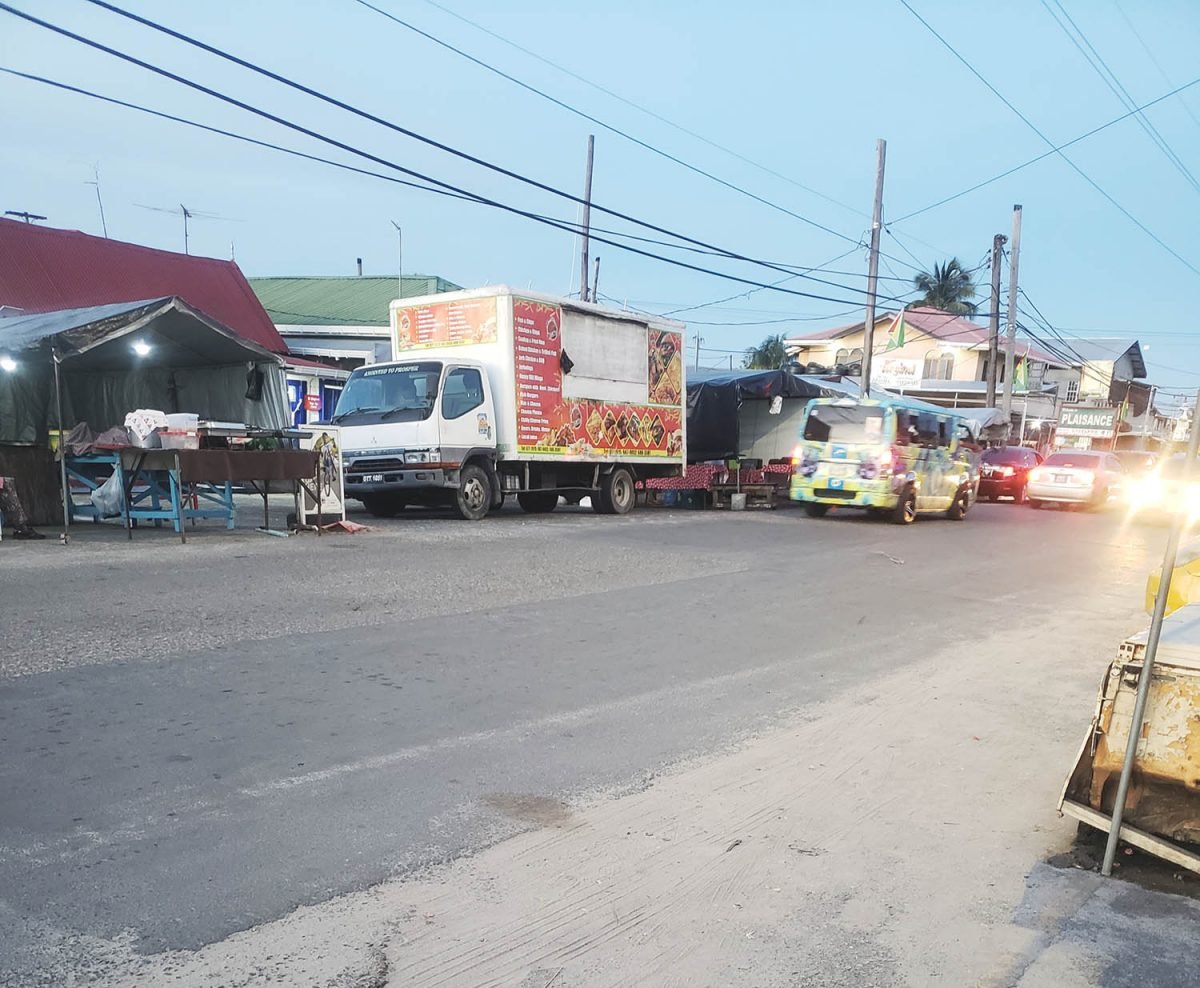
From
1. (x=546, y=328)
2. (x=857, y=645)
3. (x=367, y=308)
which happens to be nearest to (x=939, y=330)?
(x=367, y=308)

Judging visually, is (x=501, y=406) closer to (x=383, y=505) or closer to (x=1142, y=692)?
(x=383, y=505)

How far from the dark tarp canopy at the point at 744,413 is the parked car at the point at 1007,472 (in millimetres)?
6026

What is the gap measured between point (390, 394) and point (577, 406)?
3396mm

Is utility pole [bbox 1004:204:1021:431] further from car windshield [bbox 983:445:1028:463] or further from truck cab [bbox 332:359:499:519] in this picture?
truck cab [bbox 332:359:499:519]

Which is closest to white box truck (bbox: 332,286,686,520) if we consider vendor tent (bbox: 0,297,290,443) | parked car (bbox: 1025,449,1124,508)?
vendor tent (bbox: 0,297,290,443)

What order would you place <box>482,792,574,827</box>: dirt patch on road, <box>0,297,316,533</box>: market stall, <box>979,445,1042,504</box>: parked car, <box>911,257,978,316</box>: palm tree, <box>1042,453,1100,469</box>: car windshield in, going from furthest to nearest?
<box>911,257,978,316</box>: palm tree < <box>979,445,1042,504</box>: parked car < <box>1042,453,1100,469</box>: car windshield < <box>0,297,316,533</box>: market stall < <box>482,792,574,827</box>: dirt patch on road

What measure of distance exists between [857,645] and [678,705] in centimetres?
238

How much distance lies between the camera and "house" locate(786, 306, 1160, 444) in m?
46.1

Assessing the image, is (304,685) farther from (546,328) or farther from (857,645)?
(546,328)

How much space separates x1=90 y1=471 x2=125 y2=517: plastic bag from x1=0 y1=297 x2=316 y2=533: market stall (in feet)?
0.43

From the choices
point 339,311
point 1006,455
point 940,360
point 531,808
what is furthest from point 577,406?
point 940,360

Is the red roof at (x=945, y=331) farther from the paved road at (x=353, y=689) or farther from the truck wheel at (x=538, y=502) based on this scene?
the paved road at (x=353, y=689)

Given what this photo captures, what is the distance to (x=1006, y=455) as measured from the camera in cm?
2688

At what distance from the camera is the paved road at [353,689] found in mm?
3307
